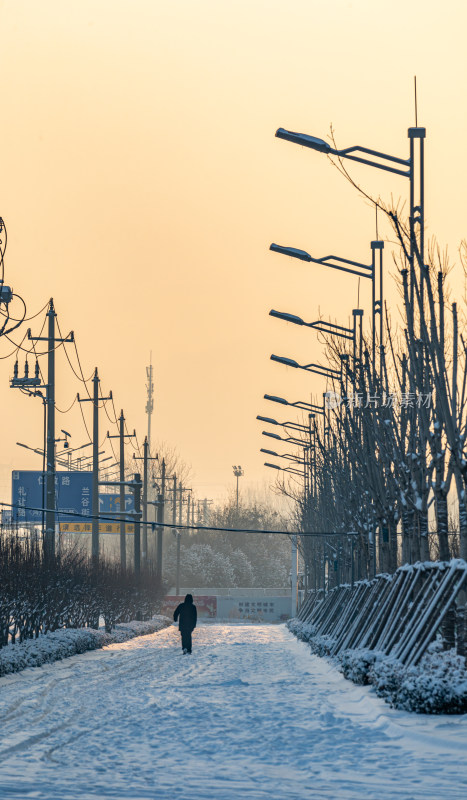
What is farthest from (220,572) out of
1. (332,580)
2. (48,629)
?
(48,629)

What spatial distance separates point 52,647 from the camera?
29.7 m

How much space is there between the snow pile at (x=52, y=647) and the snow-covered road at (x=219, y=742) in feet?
6.32

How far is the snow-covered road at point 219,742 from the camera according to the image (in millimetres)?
10359

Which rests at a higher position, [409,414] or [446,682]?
[409,414]

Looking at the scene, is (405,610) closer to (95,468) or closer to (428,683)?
(428,683)

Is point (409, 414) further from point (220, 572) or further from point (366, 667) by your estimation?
point (220, 572)

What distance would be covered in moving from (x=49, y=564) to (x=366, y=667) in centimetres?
1508

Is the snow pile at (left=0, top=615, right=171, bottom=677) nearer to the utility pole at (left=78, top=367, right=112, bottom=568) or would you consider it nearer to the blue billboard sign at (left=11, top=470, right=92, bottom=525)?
the utility pole at (left=78, top=367, right=112, bottom=568)

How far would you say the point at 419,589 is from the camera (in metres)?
21.3

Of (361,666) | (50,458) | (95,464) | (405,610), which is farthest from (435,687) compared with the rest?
(95,464)

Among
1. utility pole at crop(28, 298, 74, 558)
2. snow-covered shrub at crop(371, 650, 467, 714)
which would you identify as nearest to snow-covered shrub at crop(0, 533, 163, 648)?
utility pole at crop(28, 298, 74, 558)

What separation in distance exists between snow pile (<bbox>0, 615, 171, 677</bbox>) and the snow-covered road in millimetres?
1928

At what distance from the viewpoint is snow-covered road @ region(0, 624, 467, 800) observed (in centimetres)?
1036

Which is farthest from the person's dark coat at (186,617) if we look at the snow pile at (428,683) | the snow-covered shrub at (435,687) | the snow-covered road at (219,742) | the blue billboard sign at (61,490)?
the blue billboard sign at (61,490)
